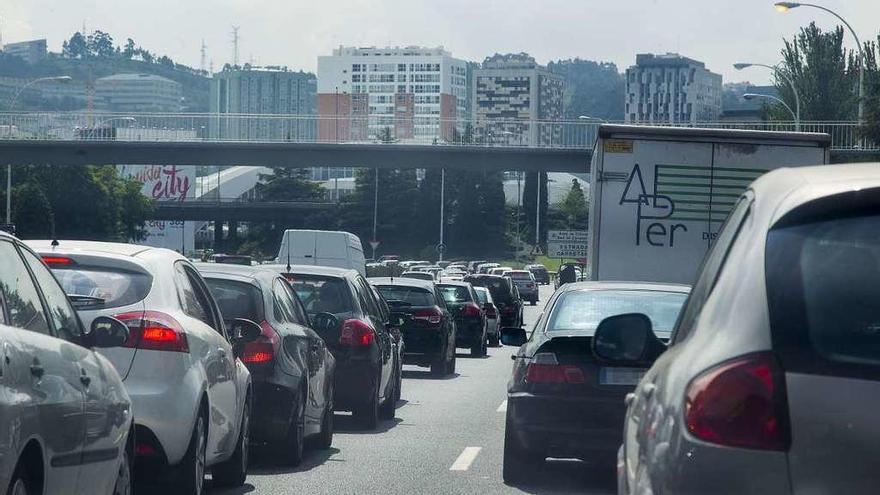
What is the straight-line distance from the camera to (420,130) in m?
77.0

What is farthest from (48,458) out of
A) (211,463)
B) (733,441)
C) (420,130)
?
(420,130)

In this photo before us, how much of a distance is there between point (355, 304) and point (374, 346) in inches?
19.5

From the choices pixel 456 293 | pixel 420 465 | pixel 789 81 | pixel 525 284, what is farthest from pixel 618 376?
pixel 525 284

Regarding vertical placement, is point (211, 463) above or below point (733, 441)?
below

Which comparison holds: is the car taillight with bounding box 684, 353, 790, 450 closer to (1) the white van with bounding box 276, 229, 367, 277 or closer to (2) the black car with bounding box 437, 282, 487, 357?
(2) the black car with bounding box 437, 282, 487, 357

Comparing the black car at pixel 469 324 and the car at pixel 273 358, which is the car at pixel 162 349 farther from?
the black car at pixel 469 324

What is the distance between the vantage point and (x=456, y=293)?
32812 millimetres

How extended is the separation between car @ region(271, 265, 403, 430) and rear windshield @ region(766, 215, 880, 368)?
33.1ft

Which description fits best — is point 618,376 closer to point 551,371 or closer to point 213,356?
point 551,371

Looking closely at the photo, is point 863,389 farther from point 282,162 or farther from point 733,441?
point 282,162

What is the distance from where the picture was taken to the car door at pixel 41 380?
5574 mm

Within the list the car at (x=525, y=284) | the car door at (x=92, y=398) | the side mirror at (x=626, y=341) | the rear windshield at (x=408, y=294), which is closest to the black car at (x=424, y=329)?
the rear windshield at (x=408, y=294)

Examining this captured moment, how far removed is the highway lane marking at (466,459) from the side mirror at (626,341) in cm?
618

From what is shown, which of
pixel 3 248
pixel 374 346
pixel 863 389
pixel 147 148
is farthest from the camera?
pixel 147 148
